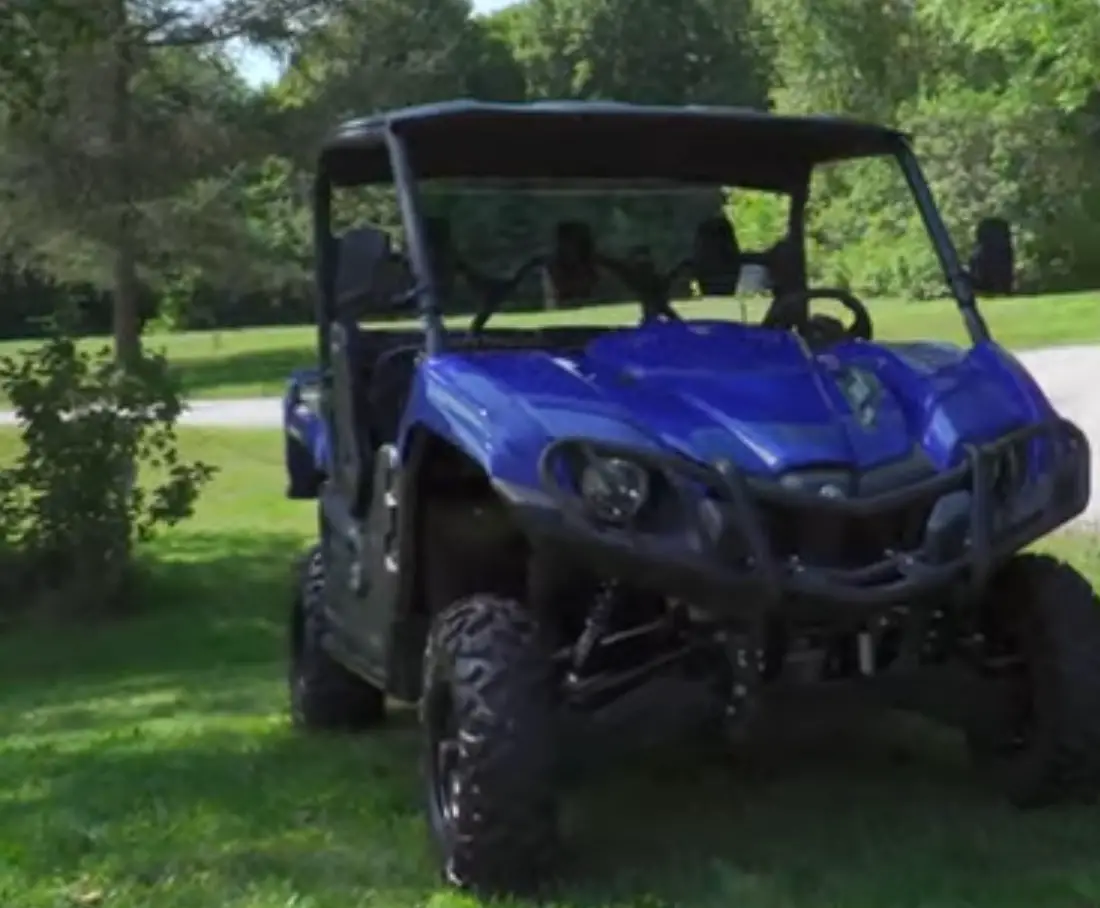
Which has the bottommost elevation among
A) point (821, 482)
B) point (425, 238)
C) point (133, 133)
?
point (821, 482)

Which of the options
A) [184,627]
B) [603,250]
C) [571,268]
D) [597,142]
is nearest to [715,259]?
[603,250]

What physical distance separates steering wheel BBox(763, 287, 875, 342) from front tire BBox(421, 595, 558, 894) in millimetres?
1718

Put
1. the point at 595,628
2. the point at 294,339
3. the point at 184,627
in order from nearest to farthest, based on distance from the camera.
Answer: the point at 595,628
the point at 184,627
the point at 294,339

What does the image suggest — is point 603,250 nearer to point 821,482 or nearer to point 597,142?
point 597,142

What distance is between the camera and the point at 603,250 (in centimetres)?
666

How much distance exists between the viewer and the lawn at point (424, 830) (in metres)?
4.84

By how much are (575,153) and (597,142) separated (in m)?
0.11

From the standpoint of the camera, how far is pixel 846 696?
4906mm

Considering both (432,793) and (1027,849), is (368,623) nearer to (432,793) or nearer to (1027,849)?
(432,793)

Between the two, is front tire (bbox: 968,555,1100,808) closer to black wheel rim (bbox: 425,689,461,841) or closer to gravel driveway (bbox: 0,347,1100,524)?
black wheel rim (bbox: 425,689,461,841)

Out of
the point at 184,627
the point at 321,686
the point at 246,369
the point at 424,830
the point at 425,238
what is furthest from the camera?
the point at 246,369

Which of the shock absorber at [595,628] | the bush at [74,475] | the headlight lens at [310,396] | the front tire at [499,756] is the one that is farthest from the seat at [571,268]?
the bush at [74,475]

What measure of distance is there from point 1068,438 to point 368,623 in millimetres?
1940

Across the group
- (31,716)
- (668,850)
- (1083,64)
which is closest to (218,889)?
(668,850)
